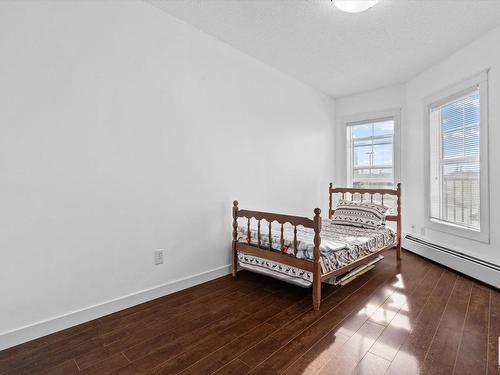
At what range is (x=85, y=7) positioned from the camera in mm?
1956

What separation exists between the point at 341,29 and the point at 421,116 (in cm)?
193

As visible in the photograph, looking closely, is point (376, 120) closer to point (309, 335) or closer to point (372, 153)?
point (372, 153)

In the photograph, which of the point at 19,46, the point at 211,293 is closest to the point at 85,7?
the point at 19,46

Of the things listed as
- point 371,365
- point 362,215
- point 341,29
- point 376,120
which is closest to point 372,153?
point 376,120

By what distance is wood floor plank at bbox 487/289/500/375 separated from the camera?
1.49m

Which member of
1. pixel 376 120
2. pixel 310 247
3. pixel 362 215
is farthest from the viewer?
pixel 376 120

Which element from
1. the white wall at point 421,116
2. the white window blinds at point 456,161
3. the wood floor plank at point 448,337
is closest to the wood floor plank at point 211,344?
the wood floor plank at point 448,337

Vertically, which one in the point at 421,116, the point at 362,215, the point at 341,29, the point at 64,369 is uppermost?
the point at 341,29

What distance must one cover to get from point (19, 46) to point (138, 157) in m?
0.99

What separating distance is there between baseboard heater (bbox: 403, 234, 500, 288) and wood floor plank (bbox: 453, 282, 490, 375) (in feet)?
0.86

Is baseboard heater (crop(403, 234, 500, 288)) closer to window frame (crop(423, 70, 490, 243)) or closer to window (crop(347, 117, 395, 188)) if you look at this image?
window frame (crop(423, 70, 490, 243))

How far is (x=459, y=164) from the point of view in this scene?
3.17m

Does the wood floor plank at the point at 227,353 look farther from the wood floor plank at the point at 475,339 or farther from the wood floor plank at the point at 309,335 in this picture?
the wood floor plank at the point at 475,339

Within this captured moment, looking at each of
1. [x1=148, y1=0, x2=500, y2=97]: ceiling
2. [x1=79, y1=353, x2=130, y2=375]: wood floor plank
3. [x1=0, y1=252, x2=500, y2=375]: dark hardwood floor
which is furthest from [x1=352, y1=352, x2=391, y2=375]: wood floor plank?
[x1=148, y1=0, x2=500, y2=97]: ceiling
